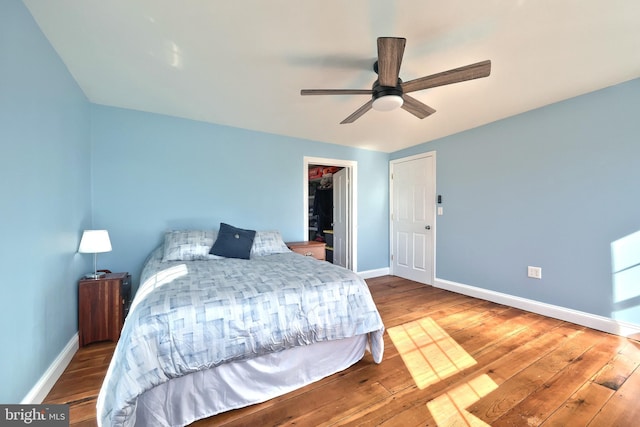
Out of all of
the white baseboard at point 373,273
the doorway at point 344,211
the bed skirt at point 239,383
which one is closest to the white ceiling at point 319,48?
the doorway at point 344,211

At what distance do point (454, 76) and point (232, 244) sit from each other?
250 centimetres

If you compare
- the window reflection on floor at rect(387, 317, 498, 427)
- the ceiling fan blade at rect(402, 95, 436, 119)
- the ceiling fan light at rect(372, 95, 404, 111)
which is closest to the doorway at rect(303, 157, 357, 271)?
the window reflection on floor at rect(387, 317, 498, 427)

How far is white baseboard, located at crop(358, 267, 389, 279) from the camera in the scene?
4.57 m

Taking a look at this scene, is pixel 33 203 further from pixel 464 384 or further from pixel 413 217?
pixel 413 217

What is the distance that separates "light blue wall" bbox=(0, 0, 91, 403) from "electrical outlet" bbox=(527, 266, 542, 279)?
442 centimetres

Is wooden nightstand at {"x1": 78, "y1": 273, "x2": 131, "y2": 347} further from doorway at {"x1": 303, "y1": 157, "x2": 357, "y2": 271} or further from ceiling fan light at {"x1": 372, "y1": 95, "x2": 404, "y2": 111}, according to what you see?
ceiling fan light at {"x1": 372, "y1": 95, "x2": 404, "y2": 111}

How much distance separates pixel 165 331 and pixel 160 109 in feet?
8.61

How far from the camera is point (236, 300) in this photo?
154 centimetres

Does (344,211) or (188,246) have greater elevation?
(344,211)

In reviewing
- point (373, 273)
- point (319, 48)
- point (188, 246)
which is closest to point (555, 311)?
point (373, 273)

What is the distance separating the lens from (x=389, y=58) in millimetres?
1604

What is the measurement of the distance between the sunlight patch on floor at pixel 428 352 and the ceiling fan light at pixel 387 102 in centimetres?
202

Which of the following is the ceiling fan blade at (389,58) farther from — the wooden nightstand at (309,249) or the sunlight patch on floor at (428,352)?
the wooden nightstand at (309,249)

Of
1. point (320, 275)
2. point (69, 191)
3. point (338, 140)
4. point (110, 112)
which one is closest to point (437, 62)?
point (320, 275)
